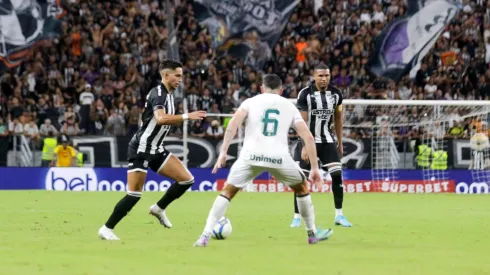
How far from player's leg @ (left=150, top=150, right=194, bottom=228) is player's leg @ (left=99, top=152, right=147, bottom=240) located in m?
0.46

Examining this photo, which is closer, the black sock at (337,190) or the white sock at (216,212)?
the white sock at (216,212)

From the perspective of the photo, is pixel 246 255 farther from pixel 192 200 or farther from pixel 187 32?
pixel 187 32

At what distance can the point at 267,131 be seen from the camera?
35.5 ft

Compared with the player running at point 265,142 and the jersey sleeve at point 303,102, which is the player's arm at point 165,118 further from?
the jersey sleeve at point 303,102

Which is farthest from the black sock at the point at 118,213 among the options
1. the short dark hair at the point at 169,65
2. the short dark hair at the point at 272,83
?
the short dark hair at the point at 272,83

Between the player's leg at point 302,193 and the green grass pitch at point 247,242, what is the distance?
0.49 ft

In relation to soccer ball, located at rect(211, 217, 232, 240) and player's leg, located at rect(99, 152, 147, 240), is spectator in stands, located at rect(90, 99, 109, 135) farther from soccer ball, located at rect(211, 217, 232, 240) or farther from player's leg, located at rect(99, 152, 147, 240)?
soccer ball, located at rect(211, 217, 232, 240)

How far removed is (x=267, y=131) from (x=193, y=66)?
20.6 metres

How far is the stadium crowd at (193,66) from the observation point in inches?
1117

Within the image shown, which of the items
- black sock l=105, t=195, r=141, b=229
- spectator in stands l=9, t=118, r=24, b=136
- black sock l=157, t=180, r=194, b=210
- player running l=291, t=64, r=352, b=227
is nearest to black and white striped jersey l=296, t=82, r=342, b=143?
player running l=291, t=64, r=352, b=227

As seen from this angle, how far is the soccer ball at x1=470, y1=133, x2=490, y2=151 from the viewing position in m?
27.5

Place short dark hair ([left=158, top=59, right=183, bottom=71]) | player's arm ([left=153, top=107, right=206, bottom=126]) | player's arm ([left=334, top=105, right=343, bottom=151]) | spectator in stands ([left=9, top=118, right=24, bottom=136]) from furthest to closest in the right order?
spectator in stands ([left=9, top=118, right=24, bottom=136]) < player's arm ([left=334, top=105, right=343, bottom=151]) < short dark hair ([left=158, top=59, right=183, bottom=71]) < player's arm ([left=153, top=107, right=206, bottom=126])

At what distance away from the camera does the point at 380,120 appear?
92.4ft

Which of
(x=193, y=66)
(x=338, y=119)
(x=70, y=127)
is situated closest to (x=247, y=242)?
(x=338, y=119)
